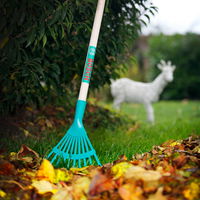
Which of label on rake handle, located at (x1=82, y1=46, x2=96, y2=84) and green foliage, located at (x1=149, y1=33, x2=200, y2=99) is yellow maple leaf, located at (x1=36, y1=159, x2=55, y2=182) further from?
green foliage, located at (x1=149, y1=33, x2=200, y2=99)

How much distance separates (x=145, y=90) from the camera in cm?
408

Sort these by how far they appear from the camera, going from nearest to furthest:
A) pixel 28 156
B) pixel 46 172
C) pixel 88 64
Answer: pixel 46 172, pixel 28 156, pixel 88 64

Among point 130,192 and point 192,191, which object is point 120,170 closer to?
point 130,192

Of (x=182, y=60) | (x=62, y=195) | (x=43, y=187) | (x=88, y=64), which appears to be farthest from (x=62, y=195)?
(x=182, y=60)

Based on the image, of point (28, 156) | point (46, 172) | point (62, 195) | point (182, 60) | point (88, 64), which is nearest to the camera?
point (62, 195)

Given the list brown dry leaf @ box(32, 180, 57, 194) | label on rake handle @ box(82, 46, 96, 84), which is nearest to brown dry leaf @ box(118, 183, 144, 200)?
brown dry leaf @ box(32, 180, 57, 194)

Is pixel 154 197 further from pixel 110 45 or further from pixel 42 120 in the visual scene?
pixel 42 120

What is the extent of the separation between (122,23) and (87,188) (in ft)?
5.01

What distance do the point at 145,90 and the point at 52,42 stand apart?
226 cm

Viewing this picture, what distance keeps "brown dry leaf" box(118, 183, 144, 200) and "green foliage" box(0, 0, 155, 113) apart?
94cm

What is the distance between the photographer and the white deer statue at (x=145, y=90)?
403cm

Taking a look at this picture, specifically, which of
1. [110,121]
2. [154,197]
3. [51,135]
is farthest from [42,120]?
[154,197]

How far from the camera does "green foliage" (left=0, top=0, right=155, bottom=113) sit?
1.57m

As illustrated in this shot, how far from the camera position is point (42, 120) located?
2.67 m
